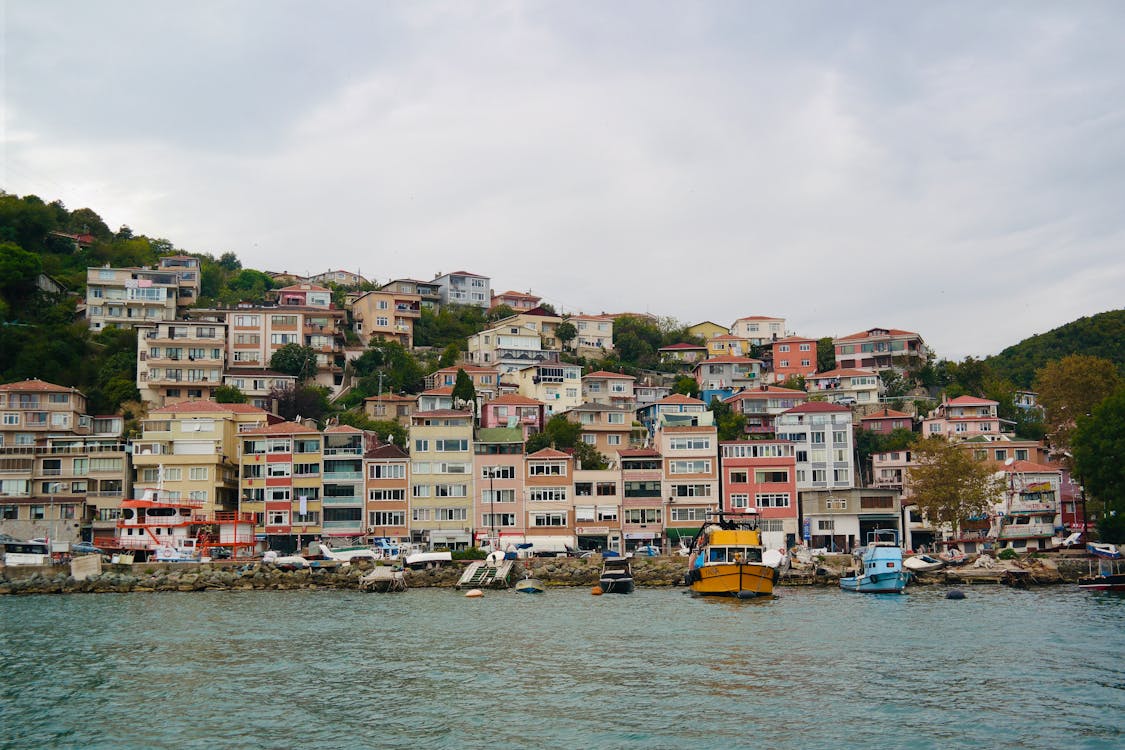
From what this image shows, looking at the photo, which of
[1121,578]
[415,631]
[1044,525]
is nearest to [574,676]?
[415,631]

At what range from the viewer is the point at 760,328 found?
4604 inches

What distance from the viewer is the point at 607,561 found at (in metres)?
55.7

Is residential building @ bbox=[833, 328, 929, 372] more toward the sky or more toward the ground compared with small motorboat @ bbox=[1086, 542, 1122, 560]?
more toward the sky

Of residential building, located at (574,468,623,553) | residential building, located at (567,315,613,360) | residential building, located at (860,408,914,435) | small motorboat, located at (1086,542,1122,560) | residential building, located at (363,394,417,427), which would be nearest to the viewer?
small motorboat, located at (1086,542,1122,560)

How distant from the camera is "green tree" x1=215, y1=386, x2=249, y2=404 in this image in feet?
258

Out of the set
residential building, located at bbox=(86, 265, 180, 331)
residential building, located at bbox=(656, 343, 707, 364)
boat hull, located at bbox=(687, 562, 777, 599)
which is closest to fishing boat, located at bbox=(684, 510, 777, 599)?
boat hull, located at bbox=(687, 562, 777, 599)

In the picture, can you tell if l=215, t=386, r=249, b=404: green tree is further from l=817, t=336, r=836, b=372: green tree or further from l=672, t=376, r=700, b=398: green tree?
l=817, t=336, r=836, b=372: green tree

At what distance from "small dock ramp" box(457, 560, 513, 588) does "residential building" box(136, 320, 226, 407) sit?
118 ft

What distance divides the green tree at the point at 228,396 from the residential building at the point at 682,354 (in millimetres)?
47705

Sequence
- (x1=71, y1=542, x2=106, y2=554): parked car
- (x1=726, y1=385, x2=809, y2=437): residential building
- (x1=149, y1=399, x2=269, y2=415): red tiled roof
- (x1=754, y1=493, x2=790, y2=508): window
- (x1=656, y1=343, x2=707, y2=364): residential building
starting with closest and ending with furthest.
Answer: (x1=71, y1=542, x2=106, y2=554): parked car < (x1=149, y1=399, x2=269, y2=415): red tiled roof < (x1=754, y1=493, x2=790, y2=508): window < (x1=726, y1=385, x2=809, y2=437): residential building < (x1=656, y1=343, x2=707, y2=364): residential building

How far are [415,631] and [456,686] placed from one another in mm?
10905

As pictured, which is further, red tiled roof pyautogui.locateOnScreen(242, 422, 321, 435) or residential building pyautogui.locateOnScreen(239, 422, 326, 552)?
red tiled roof pyautogui.locateOnScreen(242, 422, 321, 435)

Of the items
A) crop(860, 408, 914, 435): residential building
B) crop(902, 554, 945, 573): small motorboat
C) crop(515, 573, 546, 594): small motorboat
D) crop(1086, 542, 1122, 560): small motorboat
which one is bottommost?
crop(515, 573, 546, 594): small motorboat

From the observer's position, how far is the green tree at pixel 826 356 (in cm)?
10388
